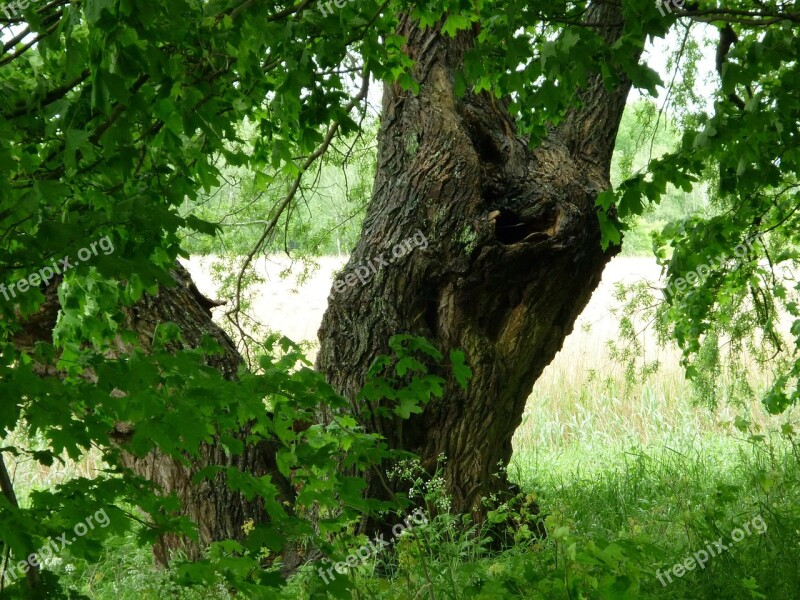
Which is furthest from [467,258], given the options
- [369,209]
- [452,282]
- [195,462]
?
[195,462]

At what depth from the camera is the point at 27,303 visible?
2820 millimetres

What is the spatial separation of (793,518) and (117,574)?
365cm

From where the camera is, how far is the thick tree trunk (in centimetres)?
453

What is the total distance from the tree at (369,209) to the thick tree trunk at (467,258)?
1 cm

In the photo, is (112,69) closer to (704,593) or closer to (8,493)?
(8,493)

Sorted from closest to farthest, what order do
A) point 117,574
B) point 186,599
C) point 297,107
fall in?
point 297,107
point 186,599
point 117,574

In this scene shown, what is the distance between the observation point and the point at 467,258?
4.46m

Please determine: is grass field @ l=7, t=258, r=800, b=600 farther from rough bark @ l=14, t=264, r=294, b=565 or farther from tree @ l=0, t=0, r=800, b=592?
tree @ l=0, t=0, r=800, b=592

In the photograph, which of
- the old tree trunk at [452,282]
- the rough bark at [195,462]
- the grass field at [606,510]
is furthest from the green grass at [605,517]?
the old tree trunk at [452,282]

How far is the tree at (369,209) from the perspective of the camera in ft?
7.06

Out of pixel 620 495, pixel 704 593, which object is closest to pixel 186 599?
pixel 704 593

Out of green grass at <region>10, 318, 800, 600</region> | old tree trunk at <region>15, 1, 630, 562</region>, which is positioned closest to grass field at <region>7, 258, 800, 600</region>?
green grass at <region>10, 318, 800, 600</region>

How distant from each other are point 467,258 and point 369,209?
717 millimetres

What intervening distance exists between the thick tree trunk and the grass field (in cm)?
60
